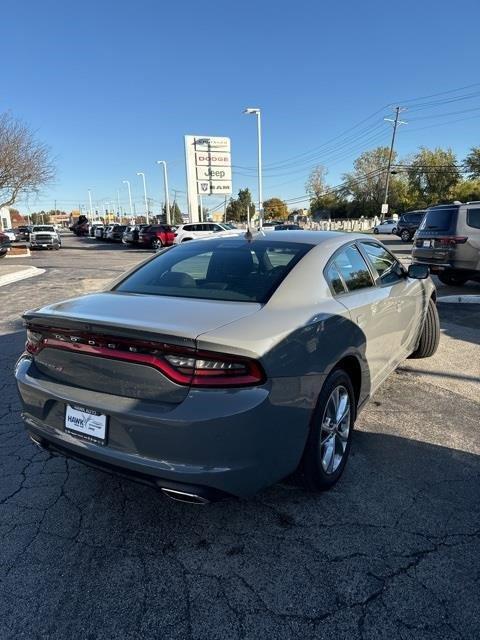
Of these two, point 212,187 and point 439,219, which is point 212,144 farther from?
point 439,219

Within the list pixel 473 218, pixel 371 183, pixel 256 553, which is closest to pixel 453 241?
pixel 473 218

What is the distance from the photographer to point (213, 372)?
2.06 metres

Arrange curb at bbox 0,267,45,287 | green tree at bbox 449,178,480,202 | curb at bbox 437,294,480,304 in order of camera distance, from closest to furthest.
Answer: curb at bbox 437,294,480,304 < curb at bbox 0,267,45,287 < green tree at bbox 449,178,480,202

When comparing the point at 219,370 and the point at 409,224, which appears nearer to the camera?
the point at 219,370

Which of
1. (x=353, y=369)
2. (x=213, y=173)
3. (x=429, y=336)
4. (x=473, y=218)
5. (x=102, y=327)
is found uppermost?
(x=213, y=173)

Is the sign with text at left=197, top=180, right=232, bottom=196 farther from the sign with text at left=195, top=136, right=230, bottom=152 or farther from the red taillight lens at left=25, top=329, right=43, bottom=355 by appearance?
the red taillight lens at left=25, top=329, right=43, bottom=355

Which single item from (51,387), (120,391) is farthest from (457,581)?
(51,387)

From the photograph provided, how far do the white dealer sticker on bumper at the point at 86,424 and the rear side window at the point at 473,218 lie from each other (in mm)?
9230

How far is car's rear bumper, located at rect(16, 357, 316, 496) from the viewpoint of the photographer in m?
2.03

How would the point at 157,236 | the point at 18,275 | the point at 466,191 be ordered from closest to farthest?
the point at 18,275 < the point at 157,236 < the point at 466,191

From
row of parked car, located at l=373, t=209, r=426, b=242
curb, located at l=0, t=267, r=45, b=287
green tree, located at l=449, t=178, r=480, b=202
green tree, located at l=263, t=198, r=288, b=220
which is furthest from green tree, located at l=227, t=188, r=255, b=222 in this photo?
curb, located at l=0, t=267, r=45, b=287

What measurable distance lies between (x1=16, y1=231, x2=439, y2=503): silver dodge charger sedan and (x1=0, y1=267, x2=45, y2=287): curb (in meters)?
11.4

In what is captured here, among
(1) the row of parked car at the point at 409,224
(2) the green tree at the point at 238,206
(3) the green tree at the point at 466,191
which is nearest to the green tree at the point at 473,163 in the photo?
(3) the green tree at the point at 466,191

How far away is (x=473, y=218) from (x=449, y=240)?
0.65 meters
